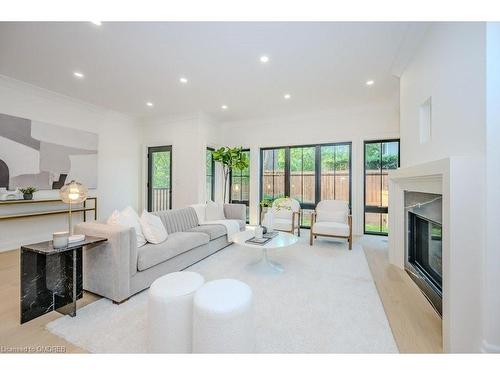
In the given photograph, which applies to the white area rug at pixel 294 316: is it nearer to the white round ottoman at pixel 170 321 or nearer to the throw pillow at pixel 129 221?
the white round ottoman at pixel 170 321

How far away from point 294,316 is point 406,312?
3.45 ft

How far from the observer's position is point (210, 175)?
600 centimetres

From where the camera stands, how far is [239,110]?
5.32m

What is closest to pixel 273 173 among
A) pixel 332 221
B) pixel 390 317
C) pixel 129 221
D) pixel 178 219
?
pixel 332 221

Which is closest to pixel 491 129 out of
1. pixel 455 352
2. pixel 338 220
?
pixel 455 352

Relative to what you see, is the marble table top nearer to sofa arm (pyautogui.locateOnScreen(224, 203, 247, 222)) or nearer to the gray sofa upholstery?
the gray sofa upholstery

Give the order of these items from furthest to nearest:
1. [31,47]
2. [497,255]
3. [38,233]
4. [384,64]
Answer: [38,233], [384,64], [31,47], [497,255]

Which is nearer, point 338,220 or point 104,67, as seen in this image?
point 104,67

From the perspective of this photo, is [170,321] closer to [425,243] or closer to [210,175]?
[425,243]

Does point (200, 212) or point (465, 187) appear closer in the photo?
point (465, 187)
